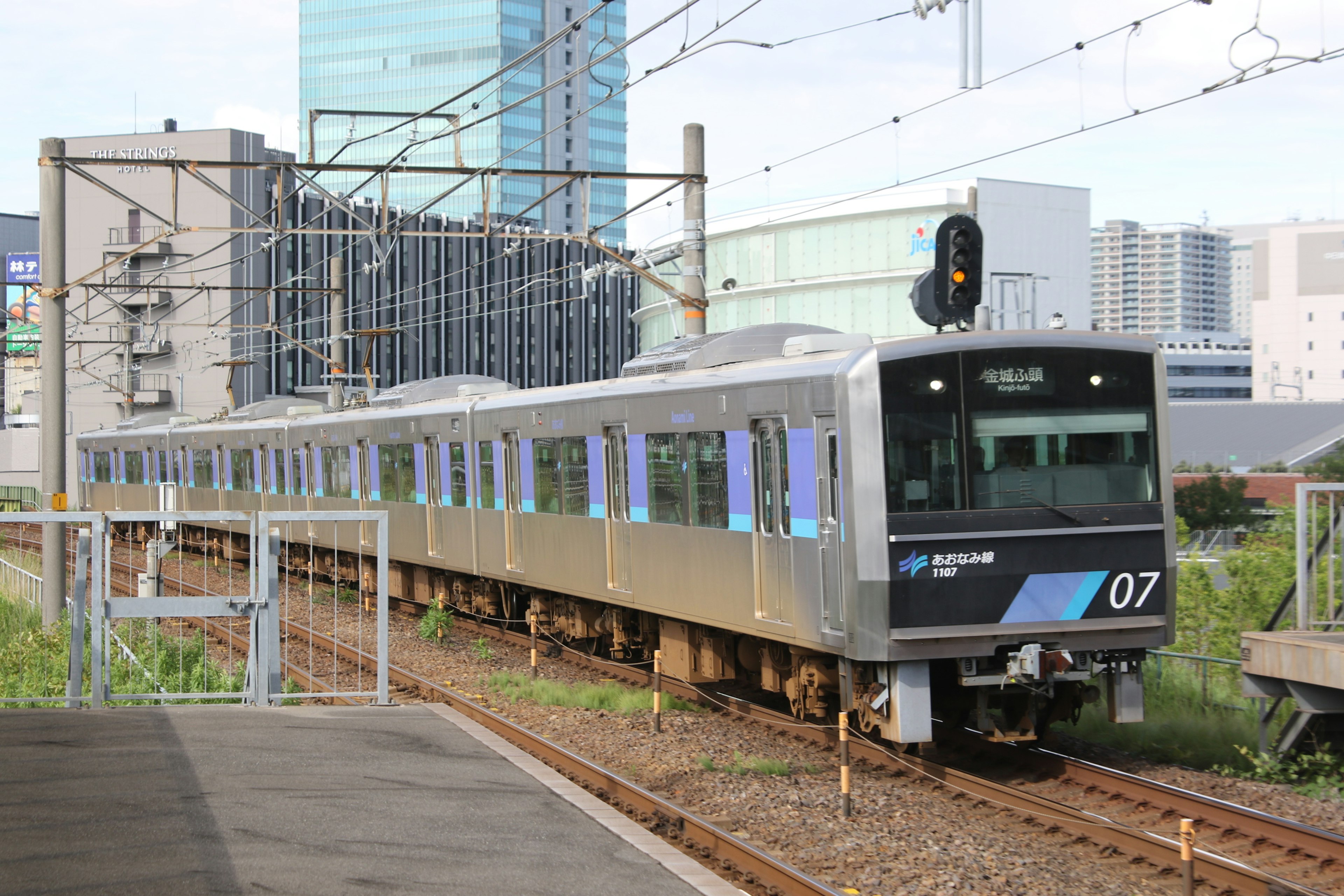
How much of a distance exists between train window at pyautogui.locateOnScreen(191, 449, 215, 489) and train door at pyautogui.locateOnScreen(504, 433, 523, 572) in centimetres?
1585

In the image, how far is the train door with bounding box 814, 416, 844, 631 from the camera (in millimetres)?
9375

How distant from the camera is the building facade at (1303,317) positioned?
11019 cm

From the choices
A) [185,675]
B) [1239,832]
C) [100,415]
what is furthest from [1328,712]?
[100,415]

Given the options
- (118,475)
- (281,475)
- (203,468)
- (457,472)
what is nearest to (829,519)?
(457,472)

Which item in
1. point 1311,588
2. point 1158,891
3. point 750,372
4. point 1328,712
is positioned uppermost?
point 750,372

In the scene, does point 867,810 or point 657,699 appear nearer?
point 867,810

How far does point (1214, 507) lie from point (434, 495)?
38.2 m

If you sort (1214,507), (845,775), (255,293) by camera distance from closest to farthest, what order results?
(845,775)
(1214,507)
(255,293)

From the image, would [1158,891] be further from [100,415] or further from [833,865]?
[100,415]

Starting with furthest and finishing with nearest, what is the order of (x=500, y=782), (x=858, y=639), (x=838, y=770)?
(x=838, y=770), (x=858, y=639), (x=500, y=782)

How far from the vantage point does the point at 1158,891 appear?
23.0ft

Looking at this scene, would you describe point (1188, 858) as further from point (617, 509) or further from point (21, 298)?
point (21, 298)

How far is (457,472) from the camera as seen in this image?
59.2 feet

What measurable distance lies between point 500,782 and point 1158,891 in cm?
378
